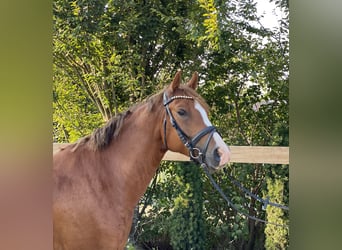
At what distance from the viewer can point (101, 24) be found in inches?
103

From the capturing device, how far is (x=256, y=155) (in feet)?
7.61

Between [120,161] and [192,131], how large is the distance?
0.31 metres

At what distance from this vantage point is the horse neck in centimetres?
150

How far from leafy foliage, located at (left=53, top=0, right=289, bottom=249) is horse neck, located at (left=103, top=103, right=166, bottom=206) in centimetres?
100

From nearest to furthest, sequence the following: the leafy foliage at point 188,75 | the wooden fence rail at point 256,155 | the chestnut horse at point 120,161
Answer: the chestnut horse at point 120,161 → the wooden fence rail at point 256,155 → the leafy foliage at point 188,75

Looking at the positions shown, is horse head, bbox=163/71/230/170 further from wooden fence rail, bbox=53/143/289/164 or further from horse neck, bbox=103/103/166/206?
wooden fence rail, bbox=53/143/289/164

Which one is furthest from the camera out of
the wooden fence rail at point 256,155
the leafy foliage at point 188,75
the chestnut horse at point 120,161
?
the leafy foliage at point 188,75

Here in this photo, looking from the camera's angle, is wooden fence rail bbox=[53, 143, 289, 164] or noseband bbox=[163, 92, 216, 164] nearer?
noseband bbox=[163, 92, 216, 164]

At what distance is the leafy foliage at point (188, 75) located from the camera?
2455mm

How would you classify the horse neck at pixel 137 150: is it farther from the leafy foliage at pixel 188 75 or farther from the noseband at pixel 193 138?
the leafy foliage at pixel 188 75

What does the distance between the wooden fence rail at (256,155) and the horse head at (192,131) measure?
32.6 inches

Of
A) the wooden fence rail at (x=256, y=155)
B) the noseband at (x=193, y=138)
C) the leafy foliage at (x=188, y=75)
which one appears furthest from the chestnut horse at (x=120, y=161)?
the leafy foliage at (x=188, y=75)

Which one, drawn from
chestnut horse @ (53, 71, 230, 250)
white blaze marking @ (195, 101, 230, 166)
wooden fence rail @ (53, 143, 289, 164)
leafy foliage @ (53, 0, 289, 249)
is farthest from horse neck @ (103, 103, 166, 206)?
leafy foliage @ (53, 0, 289, 249)
